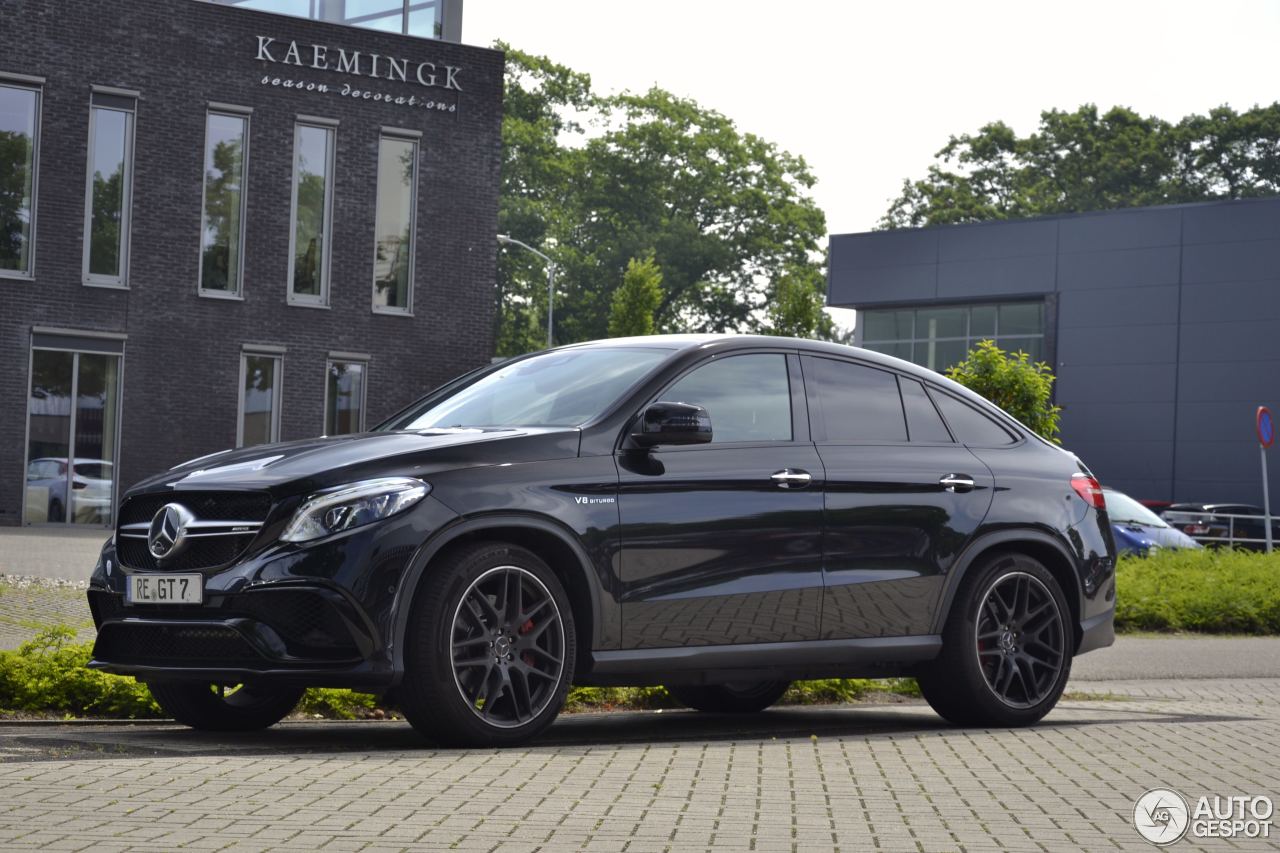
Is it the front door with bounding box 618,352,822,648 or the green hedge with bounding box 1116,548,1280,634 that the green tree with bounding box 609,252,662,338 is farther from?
the front door with bounding box 618,352,822,648

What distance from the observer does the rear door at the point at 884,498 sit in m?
8.00

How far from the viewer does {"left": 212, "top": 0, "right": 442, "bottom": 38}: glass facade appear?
Result: 31344mm

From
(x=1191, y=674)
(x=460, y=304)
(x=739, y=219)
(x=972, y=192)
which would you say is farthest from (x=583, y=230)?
(x=1191, y=674)

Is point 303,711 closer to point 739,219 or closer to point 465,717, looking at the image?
point 465,717

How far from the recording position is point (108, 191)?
95.5 feet

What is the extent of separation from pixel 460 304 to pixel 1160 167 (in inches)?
2175

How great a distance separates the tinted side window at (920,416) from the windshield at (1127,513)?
1533 cm

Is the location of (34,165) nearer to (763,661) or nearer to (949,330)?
(763,661)

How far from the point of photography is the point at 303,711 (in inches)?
339

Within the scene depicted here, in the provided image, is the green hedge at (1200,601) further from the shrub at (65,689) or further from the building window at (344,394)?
the building window at (344,394)

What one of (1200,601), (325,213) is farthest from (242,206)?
(1200,601)

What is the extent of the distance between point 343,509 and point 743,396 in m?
2.10

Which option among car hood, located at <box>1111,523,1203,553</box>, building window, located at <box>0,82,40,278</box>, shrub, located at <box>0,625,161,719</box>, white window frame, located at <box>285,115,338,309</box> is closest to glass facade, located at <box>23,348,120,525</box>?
building window, located at <box>0,82,40,278</box>

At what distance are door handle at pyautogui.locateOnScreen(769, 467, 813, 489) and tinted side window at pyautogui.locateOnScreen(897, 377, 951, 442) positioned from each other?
2.96 feet
